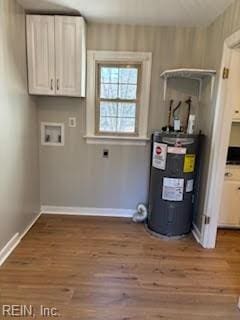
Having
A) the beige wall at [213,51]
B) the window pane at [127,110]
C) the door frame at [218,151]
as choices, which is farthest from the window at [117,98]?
the door frame at [218,151]

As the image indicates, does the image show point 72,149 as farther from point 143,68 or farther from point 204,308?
point 204,308

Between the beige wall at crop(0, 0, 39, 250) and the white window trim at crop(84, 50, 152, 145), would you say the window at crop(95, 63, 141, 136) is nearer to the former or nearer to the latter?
the white window trim at crop(84, 50, 152, 145)

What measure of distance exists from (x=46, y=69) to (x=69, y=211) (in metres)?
1.84

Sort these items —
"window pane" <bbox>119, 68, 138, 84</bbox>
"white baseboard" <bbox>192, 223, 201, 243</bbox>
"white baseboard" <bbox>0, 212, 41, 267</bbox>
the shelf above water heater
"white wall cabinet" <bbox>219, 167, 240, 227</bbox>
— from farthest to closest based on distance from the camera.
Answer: "window pane" <bbox>119, 68, 138, 84</bbox> → "white wall cabinet" <bbox>219, 167, 240, 227</bbox> → "white baseboard" <bbox>192, 223, 201, 243</bbox> → the shelf above water heater → "white baseboard" <bbox>0, 212, 41, 267</bbox>

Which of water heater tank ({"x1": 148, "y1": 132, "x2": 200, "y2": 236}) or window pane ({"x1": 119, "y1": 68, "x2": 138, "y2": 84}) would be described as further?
window pane ({"x1": 119, "y1": 68, "x2": 138, "y2": 84})

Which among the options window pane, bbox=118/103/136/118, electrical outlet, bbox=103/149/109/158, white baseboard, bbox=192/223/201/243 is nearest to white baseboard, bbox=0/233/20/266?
electrical outlet, bbox=103/149/109/158

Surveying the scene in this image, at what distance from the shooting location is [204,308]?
6.38ft

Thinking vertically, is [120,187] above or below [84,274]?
above

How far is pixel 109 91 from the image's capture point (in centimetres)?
325

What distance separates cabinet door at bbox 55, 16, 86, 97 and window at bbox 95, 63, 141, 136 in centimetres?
36

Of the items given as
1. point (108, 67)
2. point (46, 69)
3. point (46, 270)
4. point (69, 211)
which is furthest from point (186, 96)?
point (46, 270)

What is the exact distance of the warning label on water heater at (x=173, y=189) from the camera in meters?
2.86

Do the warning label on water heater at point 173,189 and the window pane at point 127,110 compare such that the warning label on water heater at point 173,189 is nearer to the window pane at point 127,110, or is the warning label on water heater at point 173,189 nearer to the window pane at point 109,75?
the window pane at point 127,110

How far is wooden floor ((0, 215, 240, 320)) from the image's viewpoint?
1919 mm
